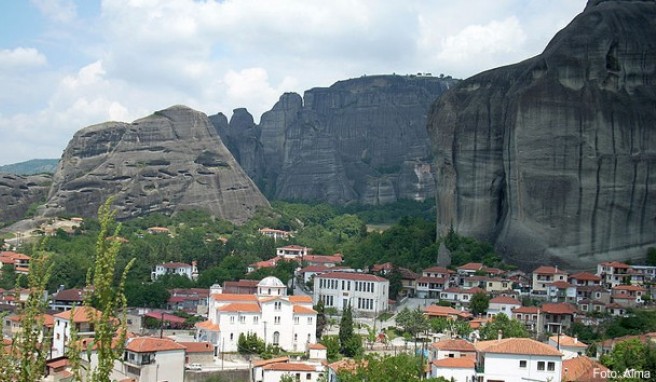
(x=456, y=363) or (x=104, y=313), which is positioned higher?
(x=104, y=313)

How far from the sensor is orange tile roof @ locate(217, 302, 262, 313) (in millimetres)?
46031

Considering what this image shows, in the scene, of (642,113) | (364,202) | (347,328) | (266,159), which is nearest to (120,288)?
(347,328)

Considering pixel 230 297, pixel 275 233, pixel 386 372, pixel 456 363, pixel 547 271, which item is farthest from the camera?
pixel 275 233

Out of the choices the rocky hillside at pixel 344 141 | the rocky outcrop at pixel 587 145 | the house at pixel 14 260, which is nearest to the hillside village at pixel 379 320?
the house at pixel 14 260

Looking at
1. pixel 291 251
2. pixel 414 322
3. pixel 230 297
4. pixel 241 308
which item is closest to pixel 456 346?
pixel 414 322

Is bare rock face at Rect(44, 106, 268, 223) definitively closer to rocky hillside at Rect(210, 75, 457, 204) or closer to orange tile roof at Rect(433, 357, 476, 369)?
rocky hillside at Rect(210, 75, 457, 204)

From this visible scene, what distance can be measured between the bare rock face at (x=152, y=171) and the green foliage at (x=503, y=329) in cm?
5921

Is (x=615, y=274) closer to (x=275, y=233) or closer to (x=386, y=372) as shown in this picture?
(x=386, y=372)

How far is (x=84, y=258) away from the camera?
69.4 meters

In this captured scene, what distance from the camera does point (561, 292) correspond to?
54.4 meters

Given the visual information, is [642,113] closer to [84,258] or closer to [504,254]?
[504,254]

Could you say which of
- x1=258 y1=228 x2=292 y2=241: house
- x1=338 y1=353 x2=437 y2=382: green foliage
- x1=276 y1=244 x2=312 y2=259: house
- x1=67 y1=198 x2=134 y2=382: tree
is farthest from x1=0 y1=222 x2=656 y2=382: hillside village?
x1=258 y1=228 x2=292 y2=241: house

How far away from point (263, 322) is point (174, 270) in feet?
81.5

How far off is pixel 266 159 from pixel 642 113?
322ft
